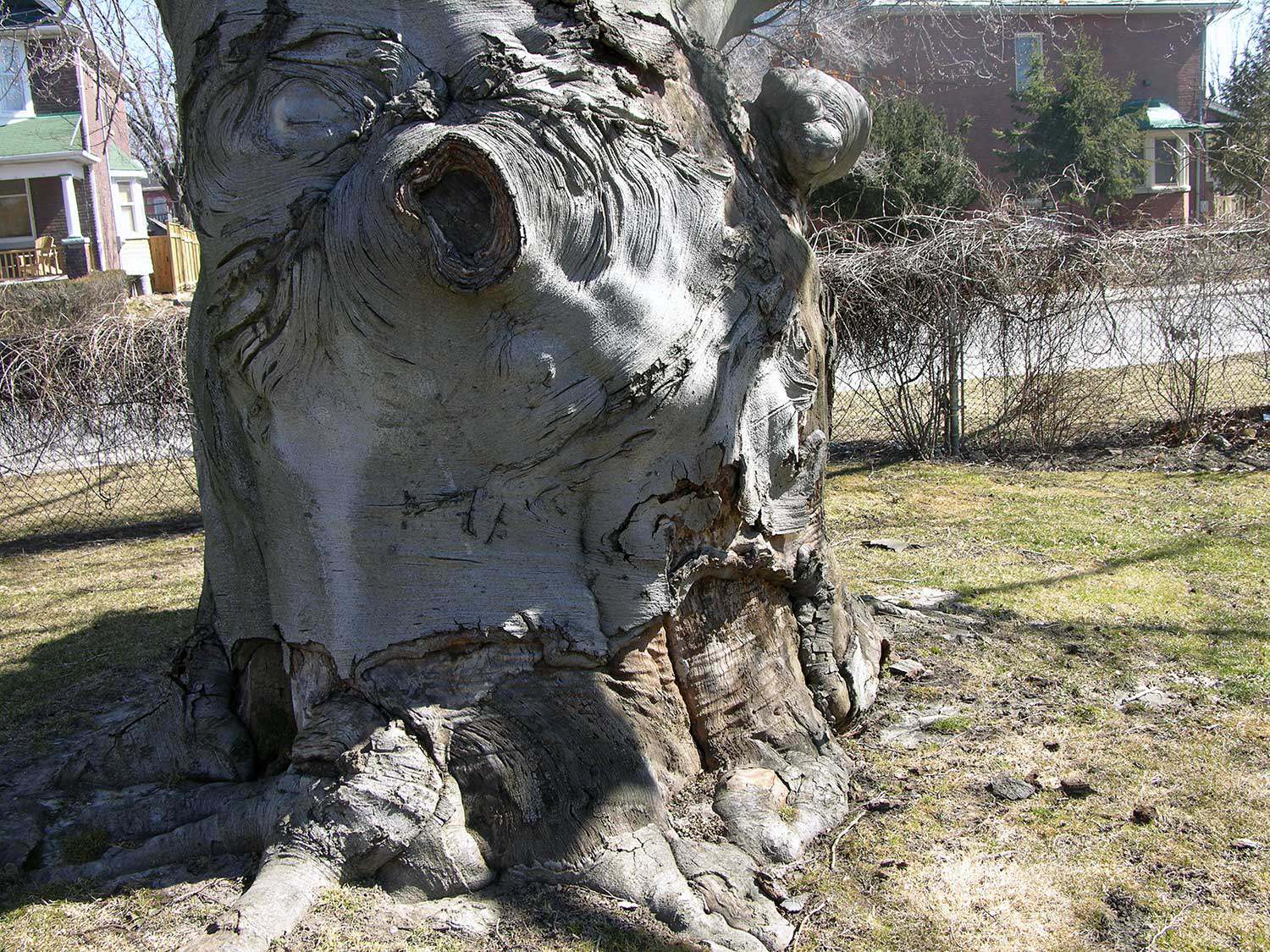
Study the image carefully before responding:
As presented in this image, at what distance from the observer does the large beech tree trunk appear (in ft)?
9.69

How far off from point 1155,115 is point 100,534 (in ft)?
122

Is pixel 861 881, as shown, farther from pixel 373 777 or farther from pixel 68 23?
pixel 68 23

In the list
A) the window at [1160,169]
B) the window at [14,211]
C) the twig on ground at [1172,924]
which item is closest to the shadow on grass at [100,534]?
the twig on ground at [1172,924]

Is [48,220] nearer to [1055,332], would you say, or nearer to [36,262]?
[36,262]

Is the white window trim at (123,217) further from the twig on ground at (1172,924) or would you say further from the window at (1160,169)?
the twig on ground at (1172,924)

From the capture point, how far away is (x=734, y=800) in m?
3.39

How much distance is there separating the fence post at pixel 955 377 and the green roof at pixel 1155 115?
29421mm

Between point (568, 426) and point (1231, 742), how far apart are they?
2855 millimetres

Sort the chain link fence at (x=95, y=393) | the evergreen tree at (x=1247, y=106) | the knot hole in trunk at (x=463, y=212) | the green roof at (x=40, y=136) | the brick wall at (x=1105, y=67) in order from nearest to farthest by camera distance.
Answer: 1. the knot hole in trunk at (x=463, y=212)
2. the chain link fence at (x=95, y=393)
3. the evergreen tree at (x=1247, y=106)
4. the green roof at (x=40, y=136)
5. the brick wall at (x=1105, y=67)

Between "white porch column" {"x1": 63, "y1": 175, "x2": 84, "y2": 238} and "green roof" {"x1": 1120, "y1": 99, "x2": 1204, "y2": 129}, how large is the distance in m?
33.2

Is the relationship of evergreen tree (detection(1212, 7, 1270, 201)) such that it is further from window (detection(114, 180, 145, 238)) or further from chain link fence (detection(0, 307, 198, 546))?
window (detection(114, 180, 145, 238))

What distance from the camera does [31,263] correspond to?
29.8 meters

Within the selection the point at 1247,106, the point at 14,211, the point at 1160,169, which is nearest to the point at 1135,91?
the point at 1160,169

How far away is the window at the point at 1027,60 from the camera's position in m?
31.9
